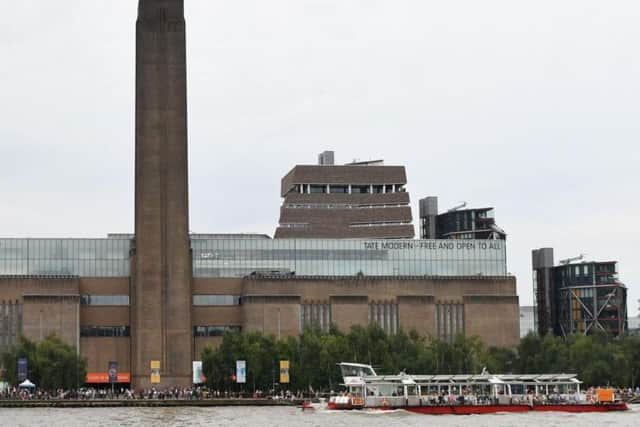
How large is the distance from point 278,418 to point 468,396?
27.7 meters

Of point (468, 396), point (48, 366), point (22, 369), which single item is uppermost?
point (48, 366)

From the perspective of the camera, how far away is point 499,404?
164 m

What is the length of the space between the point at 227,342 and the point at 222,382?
5850mm

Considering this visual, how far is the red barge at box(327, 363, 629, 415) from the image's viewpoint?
6403 inches

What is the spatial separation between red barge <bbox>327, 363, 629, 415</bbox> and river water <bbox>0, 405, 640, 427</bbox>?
2.85 m

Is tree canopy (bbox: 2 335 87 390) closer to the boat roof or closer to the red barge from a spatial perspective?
the red barge

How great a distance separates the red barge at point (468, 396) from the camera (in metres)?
163

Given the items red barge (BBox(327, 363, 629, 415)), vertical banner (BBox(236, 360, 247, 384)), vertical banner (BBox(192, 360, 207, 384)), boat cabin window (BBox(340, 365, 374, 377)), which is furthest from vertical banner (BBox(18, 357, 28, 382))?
red barge (BBox(327, 363, 629, 415))

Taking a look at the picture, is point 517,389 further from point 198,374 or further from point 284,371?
point 198,374

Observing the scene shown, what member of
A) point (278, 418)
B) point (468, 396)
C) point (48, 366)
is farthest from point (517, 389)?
point (48, 366)

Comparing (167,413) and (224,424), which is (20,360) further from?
(224,424)

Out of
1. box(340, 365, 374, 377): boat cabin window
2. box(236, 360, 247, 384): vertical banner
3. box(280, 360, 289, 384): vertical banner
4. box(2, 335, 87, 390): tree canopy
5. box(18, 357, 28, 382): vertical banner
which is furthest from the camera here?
box(2, 335, 87, 390): tree canopy

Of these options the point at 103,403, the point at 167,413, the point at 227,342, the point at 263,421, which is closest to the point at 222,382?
the point at 227,342

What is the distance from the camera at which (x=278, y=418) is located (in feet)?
486
